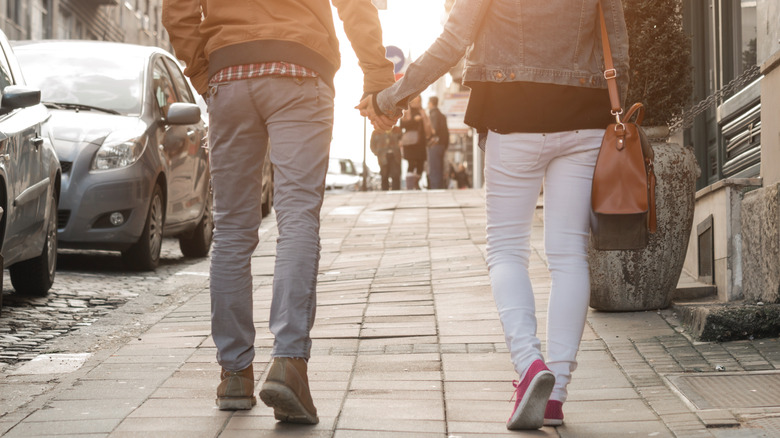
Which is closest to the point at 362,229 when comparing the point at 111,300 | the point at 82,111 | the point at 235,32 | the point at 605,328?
the point at 82,111

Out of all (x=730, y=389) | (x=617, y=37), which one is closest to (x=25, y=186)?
(x=617, y=37)

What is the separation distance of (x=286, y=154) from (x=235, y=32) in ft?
1.51

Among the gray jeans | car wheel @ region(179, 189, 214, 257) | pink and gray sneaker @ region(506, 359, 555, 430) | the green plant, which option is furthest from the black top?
car wheel @ region(179, 189, 214, 257)

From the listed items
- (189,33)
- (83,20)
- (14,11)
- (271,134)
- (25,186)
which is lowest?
(25,186)

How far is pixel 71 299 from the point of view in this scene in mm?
8469

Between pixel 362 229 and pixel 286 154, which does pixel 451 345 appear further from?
pixel 362 229

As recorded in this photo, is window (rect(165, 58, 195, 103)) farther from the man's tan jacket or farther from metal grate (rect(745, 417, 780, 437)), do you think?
metal grate (rect(745, 417, 780, 437))

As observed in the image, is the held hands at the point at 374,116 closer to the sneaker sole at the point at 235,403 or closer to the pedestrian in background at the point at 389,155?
the sneaker sole at the point at 235,403

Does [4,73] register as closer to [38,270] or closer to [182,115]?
[38,270]

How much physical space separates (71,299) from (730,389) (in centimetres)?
503

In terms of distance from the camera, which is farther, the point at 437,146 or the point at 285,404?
the point at 437,146

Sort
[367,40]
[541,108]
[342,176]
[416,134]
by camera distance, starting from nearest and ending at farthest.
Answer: [541,108], [367,40], [416,134], [342,176]

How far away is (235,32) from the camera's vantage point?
4.37 metres

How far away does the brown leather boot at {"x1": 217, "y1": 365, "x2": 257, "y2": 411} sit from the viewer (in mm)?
4441
